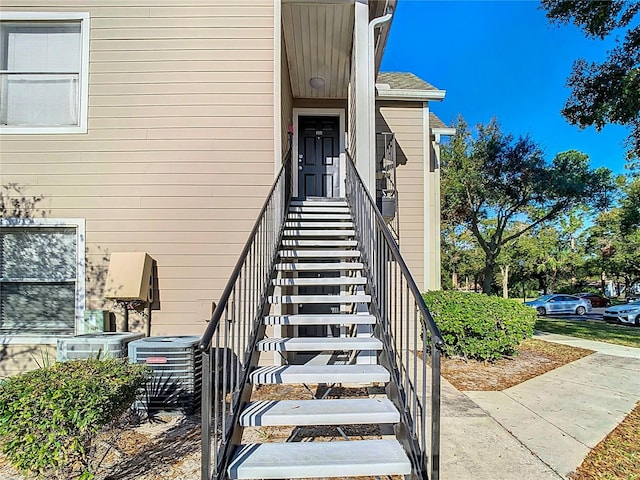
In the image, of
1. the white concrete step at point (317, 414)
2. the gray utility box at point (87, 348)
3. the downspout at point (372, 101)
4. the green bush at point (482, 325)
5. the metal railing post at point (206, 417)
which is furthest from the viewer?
the green bush at point (482, 325)

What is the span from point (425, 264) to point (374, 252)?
3.88 m

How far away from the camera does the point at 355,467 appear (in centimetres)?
219

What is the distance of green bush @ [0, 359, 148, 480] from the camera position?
7.45 ft

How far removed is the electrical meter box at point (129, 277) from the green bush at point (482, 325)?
13.7ft

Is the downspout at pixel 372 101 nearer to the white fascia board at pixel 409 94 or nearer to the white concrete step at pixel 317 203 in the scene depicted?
the white concrete step at pixel 317 203

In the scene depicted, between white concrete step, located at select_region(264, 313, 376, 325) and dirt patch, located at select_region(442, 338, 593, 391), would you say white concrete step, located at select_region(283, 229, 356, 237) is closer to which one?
white concrete step, located at select_region(264, 313, 376, 325)

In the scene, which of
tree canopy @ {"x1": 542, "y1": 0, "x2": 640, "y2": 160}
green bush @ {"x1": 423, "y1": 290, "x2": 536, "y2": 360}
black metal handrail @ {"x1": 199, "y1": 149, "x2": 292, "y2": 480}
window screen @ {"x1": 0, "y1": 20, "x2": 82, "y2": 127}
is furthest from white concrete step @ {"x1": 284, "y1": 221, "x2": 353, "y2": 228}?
tree canopy @ {"x1": 542, "y1": 0, "x2": 640, "y2": 160}

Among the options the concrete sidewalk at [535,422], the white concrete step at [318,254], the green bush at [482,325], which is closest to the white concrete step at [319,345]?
the concrete sidewalk at [535,422]

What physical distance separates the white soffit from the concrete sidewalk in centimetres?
501

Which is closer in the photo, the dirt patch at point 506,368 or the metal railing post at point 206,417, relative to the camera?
the metal railing post at point 206,417

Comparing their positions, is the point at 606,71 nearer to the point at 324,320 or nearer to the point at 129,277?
the point at 324,320

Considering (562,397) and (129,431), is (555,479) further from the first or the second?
(129,431)

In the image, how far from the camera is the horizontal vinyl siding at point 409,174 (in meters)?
7.52

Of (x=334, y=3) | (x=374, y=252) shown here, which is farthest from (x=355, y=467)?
(x=334, y=3)
